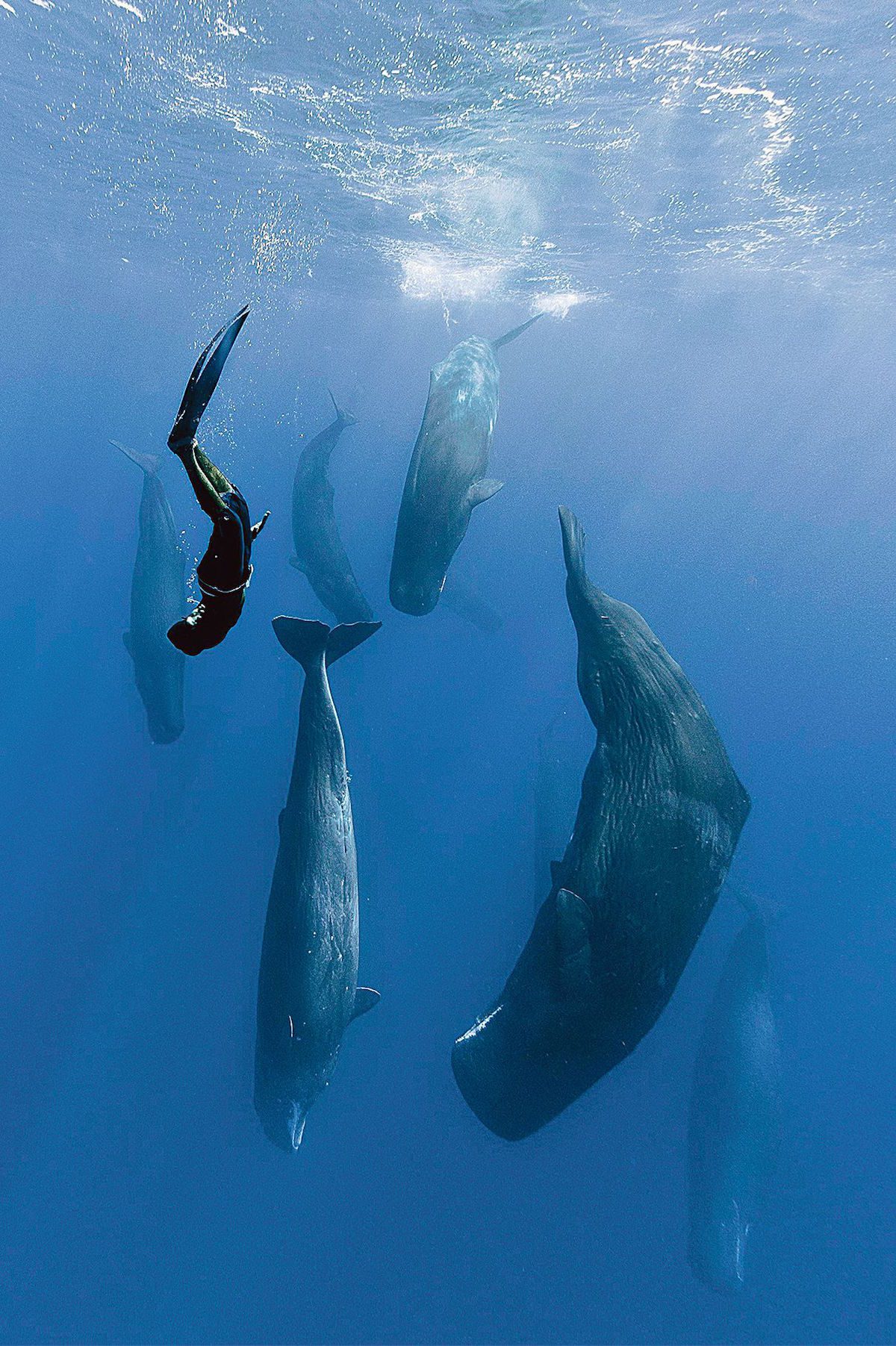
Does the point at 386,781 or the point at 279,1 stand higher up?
the point at 279,1

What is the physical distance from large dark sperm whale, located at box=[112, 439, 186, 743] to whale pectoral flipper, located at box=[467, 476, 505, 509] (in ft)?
20.8

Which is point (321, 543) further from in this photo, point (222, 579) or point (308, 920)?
point (222, 579)

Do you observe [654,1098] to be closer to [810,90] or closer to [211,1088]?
[211,1088]

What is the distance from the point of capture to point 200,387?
1.48 metres

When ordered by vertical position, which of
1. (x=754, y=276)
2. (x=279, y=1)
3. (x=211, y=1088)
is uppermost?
(x=754, y=276)

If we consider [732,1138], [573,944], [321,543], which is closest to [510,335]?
[321,543]

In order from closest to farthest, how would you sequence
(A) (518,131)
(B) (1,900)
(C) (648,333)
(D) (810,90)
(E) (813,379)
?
(D) (810,90), (B) (1,900), (A) (518,131), (C) (648,333), (E) (813,379)

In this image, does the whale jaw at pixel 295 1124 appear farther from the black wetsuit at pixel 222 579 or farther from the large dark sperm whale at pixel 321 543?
the large dark sperm whale at pixel 321 543

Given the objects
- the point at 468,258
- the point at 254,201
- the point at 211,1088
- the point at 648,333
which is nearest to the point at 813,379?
the point at 648,333

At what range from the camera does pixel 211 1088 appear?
12.2 metres

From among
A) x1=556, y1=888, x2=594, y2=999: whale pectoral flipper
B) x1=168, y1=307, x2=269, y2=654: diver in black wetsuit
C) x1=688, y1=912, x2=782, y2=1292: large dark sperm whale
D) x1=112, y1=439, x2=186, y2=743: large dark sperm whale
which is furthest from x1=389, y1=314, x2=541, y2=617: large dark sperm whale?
x1=688, y1=912, x2=782, y2=1292: large dark sperm whale

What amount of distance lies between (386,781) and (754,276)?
2643cm

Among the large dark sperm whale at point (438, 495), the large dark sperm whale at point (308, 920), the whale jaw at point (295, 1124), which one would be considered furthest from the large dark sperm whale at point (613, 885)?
the whale jaw at point (295, 1124)

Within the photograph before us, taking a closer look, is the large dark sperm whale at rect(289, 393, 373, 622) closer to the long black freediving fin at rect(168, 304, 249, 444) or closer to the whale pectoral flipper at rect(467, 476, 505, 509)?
the whale pectoral flipper at rect(467, 476, 505, 509)
